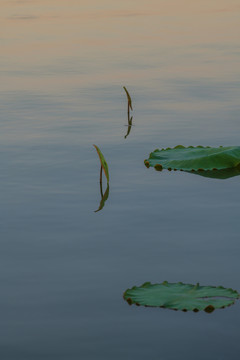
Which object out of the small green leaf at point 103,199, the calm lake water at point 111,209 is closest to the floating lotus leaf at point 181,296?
the calm lake water at point 111,209

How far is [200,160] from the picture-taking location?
1010cm

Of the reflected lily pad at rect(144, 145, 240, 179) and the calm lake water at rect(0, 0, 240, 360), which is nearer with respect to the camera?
the calm lake water at rect(0, 0, 240, 360)

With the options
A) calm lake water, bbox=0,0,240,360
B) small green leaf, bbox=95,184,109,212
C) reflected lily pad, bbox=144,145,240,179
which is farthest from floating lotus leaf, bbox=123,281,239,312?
reflected lily pad, bbox=144,145,240,179

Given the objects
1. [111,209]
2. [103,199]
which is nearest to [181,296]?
[111,209]

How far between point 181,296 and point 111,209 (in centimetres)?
276

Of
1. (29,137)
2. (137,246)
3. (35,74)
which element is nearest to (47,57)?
(35,74)

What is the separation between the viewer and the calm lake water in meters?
5.76

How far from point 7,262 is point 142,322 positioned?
5.56ft

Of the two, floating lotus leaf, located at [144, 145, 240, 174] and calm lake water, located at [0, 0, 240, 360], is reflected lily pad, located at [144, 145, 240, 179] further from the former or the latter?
calm lake water, located at [0, 0, 240, 360]

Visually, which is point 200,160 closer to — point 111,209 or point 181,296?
point 111,209

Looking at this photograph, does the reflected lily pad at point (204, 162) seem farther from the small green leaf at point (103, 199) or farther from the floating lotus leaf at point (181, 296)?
the floating lotus leaf at point (181, 296)

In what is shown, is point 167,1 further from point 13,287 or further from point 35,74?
point 13,287

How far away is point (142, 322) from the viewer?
5.91m

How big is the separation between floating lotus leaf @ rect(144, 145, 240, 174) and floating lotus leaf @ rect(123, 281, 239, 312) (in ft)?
12.8
